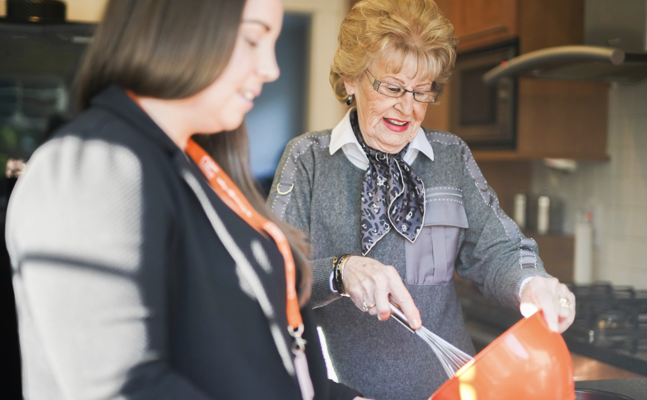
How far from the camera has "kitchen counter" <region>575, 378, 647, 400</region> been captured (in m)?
0.97

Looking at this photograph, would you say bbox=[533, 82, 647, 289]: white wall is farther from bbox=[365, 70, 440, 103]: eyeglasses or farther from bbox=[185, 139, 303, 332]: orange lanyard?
bbox=[185, 139, 303, 332]: orange lanyard

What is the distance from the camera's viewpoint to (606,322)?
1792mm

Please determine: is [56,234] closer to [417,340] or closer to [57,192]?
[57,192]

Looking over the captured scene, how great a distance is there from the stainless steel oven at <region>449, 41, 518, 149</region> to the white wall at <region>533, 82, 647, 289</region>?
1.26 feet

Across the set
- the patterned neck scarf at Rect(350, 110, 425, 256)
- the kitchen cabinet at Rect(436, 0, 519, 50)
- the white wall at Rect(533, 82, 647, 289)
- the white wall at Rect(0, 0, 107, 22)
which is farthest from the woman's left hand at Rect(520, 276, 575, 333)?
the white wall at Rect(0, 0, 107, 22)

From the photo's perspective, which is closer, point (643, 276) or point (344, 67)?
point (344, 67)

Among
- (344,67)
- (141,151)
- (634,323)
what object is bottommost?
(634,323)

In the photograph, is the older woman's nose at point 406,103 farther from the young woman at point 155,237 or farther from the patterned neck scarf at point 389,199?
the young woman at point 155,237

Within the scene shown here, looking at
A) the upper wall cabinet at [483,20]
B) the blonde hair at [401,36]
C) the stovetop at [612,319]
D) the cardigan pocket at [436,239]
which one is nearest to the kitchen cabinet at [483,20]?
the upper wall cabinet at [483,20]

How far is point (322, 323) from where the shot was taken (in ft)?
3.99

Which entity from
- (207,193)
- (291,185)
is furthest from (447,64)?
(207,193)

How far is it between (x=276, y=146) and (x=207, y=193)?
3.09 m

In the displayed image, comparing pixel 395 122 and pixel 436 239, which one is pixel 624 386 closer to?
pixel 436 239

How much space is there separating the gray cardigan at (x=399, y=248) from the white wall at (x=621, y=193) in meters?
1.26
